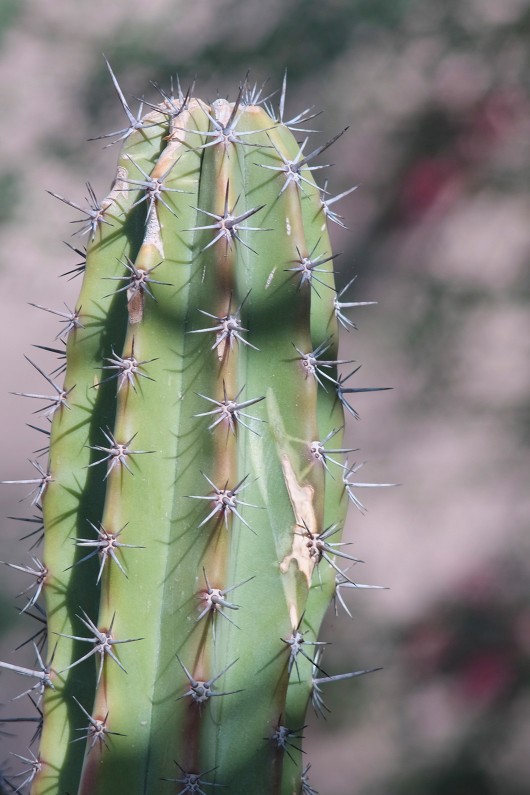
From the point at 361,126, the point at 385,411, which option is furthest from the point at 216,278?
the point at 361,126

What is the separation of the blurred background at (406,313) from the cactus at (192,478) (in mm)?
825

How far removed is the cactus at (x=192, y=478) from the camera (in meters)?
0.92

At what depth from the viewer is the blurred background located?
1.80 meters

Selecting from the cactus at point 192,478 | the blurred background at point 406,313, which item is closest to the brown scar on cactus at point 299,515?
the cactus at point 192,478

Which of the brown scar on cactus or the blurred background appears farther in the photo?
the blurred background

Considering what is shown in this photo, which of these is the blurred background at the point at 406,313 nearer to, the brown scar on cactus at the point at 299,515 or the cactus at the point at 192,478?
the cactus at the point at 192,478

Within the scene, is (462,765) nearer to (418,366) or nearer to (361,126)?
(418,366)

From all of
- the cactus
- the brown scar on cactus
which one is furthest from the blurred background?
the brown scar on cactus

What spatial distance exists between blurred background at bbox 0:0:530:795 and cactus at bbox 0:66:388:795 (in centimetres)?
82

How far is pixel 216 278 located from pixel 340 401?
25 centimetres

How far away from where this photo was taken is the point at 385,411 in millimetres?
1967

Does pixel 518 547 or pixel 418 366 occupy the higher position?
pixel 418 366

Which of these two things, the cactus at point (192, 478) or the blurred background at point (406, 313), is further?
the blurred background at point (406, 313)

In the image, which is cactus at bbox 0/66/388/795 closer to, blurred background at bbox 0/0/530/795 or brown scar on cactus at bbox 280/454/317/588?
brown scar on cactus at bbox 280/454/317/588
